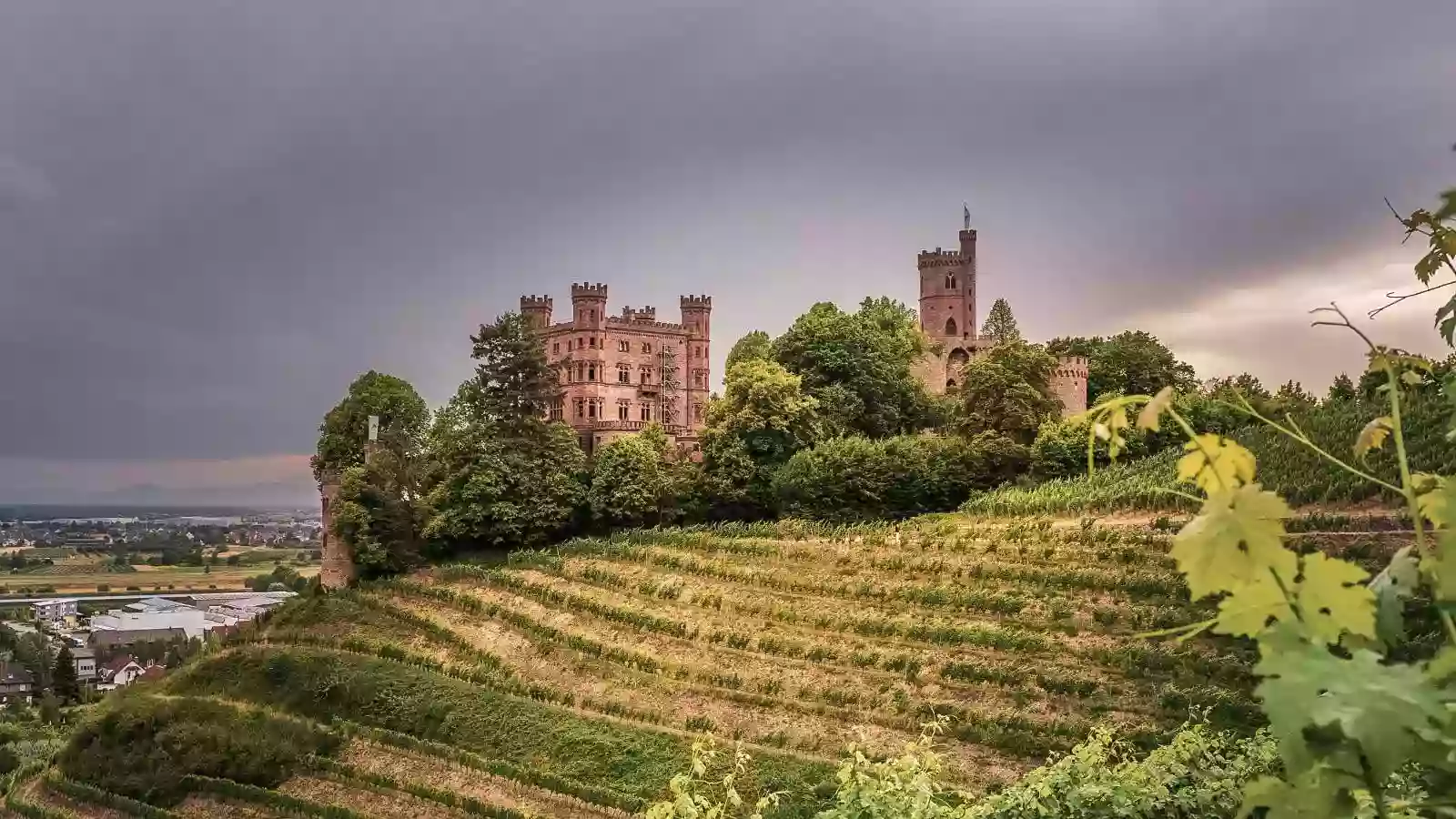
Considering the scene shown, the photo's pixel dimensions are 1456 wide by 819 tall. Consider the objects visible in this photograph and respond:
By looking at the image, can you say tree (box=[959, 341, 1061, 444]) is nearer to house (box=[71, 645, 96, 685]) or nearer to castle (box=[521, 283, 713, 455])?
castle (box=[521, 283, 713, 455])

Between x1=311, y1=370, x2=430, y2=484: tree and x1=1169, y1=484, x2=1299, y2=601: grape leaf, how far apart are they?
38800 mm

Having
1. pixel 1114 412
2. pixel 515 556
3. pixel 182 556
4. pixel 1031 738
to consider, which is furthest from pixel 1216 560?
pixel 182 556

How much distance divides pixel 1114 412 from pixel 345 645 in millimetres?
26708

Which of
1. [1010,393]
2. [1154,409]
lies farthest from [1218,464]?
[1010,393]

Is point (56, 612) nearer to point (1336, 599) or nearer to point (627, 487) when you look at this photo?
point (627, 487)

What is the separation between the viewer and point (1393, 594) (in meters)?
1.91

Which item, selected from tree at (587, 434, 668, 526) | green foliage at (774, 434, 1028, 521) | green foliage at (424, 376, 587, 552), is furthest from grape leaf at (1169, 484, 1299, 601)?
tree at (587, 434, 668, 526)

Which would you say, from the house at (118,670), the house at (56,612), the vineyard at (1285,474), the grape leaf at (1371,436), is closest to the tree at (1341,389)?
the vineyard at (1285,474)

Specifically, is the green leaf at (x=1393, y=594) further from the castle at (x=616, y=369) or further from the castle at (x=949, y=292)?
the castle at (x=949, y=292)

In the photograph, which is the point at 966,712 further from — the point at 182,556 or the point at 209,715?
the point at 182,556

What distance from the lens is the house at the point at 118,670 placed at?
51.5m

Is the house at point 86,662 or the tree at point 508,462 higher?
the tree at point 508,462

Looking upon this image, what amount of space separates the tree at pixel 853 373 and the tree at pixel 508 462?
9.04 metres

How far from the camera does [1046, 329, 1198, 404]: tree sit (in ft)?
129
